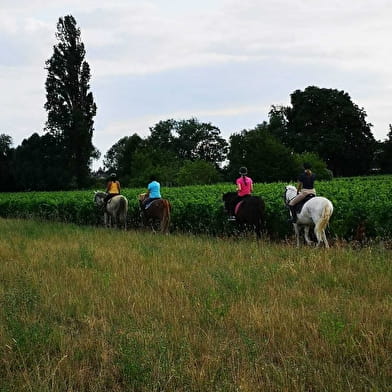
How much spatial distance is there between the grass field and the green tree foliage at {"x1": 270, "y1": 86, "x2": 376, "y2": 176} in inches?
2259

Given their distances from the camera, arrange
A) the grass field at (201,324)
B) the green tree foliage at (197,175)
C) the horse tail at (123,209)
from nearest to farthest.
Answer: the grass field at (201,324) < the horse tail at (123,209) < the green tree foliage at (197,175)

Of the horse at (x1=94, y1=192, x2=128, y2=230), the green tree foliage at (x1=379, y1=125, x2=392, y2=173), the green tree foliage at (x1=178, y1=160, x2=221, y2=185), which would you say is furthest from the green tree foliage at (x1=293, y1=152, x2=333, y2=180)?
the horse at (x1=94, y1=192, x2=128, y2=230)

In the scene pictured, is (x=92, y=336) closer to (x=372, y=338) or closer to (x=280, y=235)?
(x=372, y=338)

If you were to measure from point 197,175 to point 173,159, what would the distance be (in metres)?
16.6

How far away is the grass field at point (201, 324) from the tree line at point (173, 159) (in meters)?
38.2

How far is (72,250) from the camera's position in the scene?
37.8ft

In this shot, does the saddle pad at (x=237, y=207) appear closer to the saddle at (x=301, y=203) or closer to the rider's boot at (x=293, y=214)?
the rider's boot at (x=293, y=214)

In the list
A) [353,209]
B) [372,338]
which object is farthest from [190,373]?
[353,209]

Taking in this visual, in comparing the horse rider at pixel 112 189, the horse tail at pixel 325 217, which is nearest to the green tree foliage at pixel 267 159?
the horse rider at pixel 112 189

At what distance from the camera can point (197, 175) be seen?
5372 cm

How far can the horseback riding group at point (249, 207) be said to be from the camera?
11.7 metres

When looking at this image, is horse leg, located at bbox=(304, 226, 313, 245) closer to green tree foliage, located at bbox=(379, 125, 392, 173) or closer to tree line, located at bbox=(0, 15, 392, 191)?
tree line, located at bbox=(0, 15, 392, 191)

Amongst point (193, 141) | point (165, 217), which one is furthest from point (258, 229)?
point (193, 141)

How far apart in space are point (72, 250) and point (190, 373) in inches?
307
